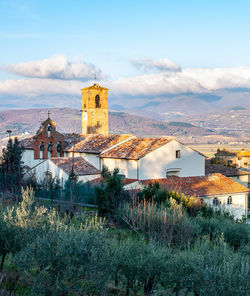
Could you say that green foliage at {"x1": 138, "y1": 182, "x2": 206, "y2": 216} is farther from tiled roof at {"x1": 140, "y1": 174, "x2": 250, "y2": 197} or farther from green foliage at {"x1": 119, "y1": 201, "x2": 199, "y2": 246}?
tiled roof at {"x1": 140, "y1": 174, "x2": 250, "y2": 197}

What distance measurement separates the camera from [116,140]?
39.3m

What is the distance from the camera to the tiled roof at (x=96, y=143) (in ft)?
127

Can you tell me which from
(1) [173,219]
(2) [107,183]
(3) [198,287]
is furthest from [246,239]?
(3) [198,287]

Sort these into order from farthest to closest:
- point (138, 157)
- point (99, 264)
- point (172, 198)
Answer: point (138, 157), point (172, 198), point (99, 264)

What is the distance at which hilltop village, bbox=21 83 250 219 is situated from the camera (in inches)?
1326

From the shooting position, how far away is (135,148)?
1436 inches

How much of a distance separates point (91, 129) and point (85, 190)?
23.3 m

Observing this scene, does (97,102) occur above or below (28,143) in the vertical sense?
above

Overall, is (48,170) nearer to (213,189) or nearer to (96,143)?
(96,143)

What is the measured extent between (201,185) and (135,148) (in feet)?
21.8

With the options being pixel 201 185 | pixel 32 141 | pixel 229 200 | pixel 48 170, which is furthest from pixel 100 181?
pixel 32 141

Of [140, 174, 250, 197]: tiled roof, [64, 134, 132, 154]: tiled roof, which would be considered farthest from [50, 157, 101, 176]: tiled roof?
[140, 174, 250, 197]: tiled roof

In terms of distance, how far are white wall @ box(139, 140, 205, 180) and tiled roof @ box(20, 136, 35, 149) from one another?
1261cm

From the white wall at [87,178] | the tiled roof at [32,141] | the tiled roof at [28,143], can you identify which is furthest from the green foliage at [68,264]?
the tiled roof at [28,143]
